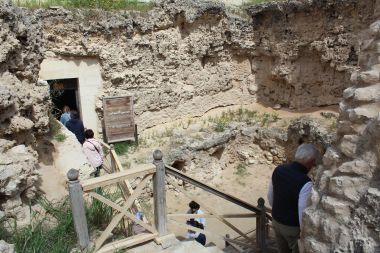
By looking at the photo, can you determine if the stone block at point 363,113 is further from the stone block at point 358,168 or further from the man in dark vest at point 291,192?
the man in dark vest at point 291,192

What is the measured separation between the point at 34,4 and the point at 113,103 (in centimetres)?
345

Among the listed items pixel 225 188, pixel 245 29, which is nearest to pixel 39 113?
pixel 225 188

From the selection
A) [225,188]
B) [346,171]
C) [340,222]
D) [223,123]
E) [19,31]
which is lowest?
[225,188]

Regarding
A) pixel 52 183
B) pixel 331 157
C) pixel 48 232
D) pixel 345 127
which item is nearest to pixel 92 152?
pixel 52 183

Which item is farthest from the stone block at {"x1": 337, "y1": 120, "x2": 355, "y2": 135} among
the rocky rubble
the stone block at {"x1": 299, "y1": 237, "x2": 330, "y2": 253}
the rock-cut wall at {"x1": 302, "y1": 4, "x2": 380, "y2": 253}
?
the rocky rubble

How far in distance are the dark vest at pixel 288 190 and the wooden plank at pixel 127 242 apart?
152 cm

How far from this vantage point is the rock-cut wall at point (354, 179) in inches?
87.4

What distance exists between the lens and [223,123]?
1130cm

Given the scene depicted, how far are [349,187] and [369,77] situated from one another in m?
0.90

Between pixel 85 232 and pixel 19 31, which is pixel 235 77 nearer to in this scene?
pixel 19 31

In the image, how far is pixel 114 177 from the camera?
3.61 m

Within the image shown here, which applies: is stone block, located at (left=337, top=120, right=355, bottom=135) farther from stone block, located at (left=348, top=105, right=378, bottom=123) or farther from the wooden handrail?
the wooden handrail

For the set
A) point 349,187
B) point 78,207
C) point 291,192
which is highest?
point 349,187

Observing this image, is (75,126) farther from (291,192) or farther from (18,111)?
(291,192)
